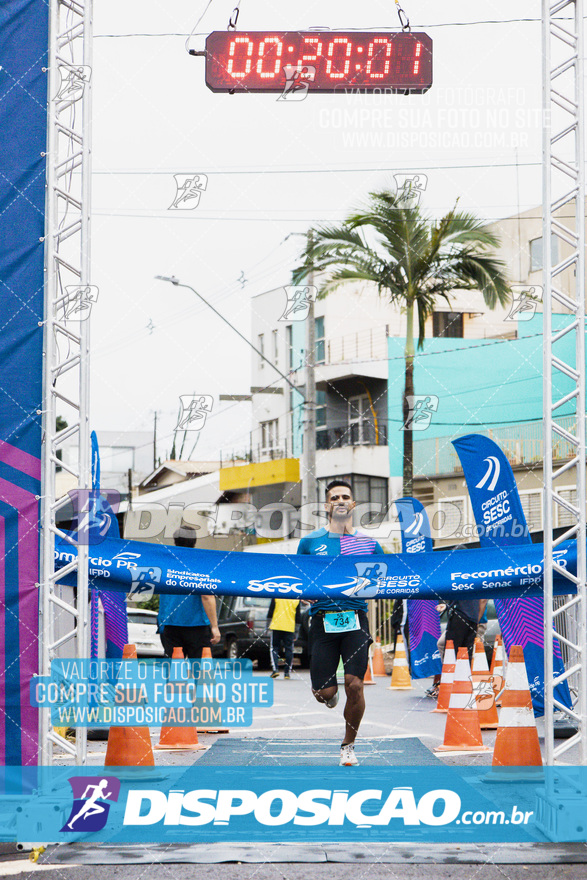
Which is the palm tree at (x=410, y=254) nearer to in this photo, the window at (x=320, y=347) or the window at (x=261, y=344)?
the window at (x=320, y=347)

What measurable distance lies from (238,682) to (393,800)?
7819 millimetres

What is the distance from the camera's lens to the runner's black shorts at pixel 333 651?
7.12 m

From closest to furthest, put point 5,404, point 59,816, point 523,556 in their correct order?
point 59,816 < point 5,404 < point 523,556

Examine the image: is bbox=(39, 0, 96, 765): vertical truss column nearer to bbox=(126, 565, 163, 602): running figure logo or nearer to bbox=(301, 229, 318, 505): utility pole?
bbox=(126, 565, 163, 602): running figure logo

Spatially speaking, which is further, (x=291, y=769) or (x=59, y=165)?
(x=291, y=769)

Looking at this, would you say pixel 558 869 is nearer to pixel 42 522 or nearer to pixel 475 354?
pixel 42 522

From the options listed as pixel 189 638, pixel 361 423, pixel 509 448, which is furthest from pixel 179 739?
pixel 361 423

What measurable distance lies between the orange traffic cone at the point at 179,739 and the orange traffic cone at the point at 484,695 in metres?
2.91

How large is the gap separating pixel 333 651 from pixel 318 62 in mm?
3849

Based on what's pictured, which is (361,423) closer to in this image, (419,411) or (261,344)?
(261,344)

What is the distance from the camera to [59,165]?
19.2 feet

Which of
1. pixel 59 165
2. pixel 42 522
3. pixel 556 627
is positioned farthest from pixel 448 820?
pixel 556 627

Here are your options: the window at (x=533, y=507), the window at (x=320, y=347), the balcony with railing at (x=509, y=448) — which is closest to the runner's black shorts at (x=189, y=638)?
the balcony with railing at (x=509, y=448)

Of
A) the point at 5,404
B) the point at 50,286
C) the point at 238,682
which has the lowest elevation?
the point at 238,682
